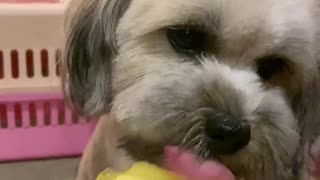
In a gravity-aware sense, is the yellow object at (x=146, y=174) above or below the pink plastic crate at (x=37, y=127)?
above

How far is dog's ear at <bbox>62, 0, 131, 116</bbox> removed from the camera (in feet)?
3.72

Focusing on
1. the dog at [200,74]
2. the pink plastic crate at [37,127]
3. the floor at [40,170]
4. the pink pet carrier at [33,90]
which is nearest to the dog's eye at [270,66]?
the dog at [200,74]

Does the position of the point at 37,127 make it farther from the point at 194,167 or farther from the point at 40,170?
the point at 194,167

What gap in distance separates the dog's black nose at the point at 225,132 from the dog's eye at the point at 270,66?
15cm

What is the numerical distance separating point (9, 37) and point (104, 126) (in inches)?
15.2

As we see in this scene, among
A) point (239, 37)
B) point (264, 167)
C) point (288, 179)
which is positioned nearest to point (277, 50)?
point (239, 37)

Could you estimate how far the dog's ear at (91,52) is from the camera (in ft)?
3.72

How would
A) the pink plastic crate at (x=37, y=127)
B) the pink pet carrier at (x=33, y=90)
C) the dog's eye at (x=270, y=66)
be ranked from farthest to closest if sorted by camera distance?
the pink plastic crate at (x=37, y=127)
the pink pet carrier at (x=33, y=90)
the dog's eye at (x=270, y=66)

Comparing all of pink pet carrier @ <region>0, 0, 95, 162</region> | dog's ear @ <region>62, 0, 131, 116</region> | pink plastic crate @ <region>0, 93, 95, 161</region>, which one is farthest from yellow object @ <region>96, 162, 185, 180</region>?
pink plastic crate @ <region>0, 93, 95, 161</region>

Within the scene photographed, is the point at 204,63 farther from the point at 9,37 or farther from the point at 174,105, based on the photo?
the point at 9,37

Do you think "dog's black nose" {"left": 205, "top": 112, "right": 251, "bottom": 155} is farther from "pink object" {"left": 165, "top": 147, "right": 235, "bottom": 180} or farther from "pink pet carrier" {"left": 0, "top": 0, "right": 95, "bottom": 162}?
"pink pet carrier" {"left": 0, "top": 0, "right": 95, "bottom": 162}

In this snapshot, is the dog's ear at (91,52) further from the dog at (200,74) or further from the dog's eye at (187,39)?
the dog's eye at (187,39)

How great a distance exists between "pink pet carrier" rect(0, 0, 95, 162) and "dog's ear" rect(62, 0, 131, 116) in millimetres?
286

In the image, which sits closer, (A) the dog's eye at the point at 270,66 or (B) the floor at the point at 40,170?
(A) the dog's eye at the point at 270,66
